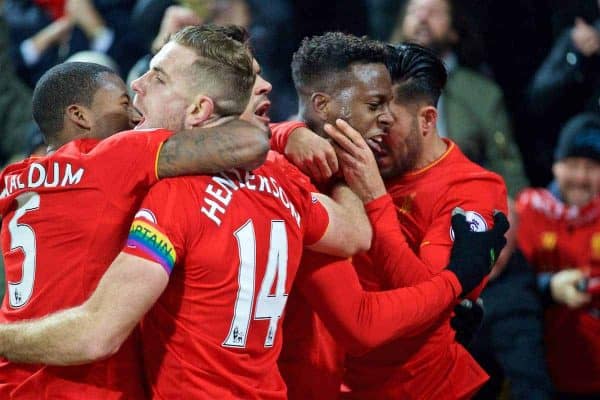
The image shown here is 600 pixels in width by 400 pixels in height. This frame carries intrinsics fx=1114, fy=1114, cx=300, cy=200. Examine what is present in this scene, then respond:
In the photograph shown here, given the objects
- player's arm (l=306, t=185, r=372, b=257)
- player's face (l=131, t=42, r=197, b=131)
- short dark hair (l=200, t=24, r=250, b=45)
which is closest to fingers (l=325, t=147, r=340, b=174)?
player's arm (l=306, t=185, r=372, b=257)

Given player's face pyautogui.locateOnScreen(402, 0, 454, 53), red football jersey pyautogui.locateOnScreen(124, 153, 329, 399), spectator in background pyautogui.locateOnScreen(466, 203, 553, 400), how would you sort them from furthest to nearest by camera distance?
player's face pyautogui.locateOnScreen(402, 0, 454, 53) < spectator in background pyautogui.locateOnScreen(466, 203, 553, 400) < red football jersey pyautogui.locateOnScreen(124, 153, 329, 399)

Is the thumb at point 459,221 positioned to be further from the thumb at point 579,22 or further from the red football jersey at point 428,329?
the thumb at point 579,22

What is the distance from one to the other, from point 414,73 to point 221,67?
104 centimetres

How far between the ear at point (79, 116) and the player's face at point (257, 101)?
46 cm

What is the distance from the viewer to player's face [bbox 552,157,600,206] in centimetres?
616

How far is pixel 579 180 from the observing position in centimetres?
616

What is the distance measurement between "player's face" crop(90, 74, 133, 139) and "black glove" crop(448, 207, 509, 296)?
3.60 ft

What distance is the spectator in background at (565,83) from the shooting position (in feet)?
22.1

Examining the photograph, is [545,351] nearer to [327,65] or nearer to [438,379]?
[438,379]

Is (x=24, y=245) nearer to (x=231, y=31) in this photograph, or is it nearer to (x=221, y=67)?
(x=221, y=67)

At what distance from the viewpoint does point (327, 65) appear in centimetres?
365

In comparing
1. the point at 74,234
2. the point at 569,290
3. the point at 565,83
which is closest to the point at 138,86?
the point at 74,234

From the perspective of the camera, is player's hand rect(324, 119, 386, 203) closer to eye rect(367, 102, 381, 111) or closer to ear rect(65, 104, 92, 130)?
eye rect(367, 102, 381, 111)

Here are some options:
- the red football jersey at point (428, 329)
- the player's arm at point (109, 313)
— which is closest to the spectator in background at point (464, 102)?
the red football jersey at point (428, 329)
